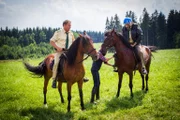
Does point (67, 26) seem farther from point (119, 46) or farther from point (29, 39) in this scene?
point (29, 39)

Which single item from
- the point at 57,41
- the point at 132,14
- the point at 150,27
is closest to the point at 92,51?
the point at 57,41

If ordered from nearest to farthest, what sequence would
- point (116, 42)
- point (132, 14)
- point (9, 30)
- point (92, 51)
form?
1. point (92, 51)
2. point (116, 42)
3. point (132, 14)
4. point (9, 30)

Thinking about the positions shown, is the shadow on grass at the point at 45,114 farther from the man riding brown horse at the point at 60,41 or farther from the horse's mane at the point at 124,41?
the horse's mane at the point at 124,41

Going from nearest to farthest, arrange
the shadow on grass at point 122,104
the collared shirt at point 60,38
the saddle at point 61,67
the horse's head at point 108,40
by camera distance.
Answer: the saddle at point 61,67 → the shadow on grass at point 122,104 → the collared shirt at point 60,38 → the horse's head at point 108,40


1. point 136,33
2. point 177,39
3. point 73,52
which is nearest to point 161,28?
point 177,39

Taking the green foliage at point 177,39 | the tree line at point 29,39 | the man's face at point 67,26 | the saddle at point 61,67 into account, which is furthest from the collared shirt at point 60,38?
the tree line at point 29,39

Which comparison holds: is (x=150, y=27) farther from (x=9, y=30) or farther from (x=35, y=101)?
(x=9, y=30)

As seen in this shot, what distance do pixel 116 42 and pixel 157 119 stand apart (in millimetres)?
4355

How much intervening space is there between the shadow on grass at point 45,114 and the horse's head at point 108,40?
3557 mm

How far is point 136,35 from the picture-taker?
9.93 meters

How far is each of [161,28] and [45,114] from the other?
80.0m

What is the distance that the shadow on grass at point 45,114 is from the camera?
703 centimetres

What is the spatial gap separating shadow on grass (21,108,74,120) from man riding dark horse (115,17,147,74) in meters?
5.03

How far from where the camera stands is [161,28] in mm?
77938
